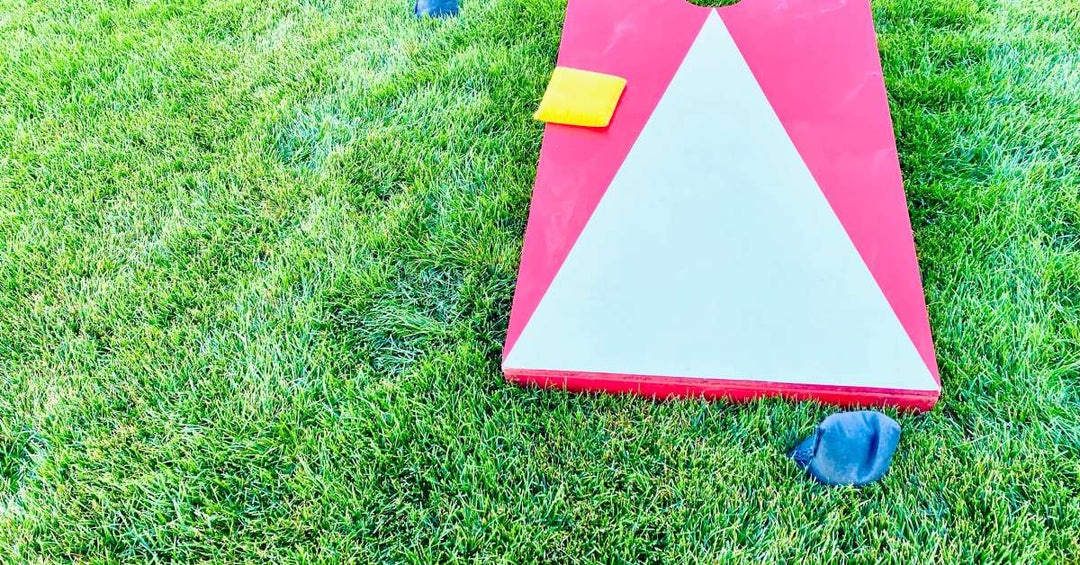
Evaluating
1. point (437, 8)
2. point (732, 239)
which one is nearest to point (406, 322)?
point (732, 239)

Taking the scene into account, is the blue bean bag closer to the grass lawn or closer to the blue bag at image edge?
the grass lawn

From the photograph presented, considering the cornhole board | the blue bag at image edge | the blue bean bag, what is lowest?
the blue bean bag

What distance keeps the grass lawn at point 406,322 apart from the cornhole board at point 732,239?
118mm

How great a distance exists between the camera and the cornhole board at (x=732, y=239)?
1.44 meters

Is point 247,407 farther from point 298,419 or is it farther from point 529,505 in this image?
point 529,505

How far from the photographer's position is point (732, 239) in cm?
154

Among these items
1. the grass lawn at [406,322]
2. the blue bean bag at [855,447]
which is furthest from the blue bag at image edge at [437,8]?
the blue bean bag at [855,447]

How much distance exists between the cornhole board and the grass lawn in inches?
4.6

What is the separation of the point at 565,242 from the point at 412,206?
59cm

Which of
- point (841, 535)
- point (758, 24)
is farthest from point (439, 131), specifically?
point (841, 535)

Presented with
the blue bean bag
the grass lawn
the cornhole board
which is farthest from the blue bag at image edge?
the blue bean bag

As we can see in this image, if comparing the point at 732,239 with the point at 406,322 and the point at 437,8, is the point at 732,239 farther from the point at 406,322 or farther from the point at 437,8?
Answer: the point at 437,8

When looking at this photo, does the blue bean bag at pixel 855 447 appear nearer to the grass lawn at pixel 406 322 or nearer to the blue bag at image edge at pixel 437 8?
the grass lawn at pixel 406 322

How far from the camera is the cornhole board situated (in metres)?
1.44
